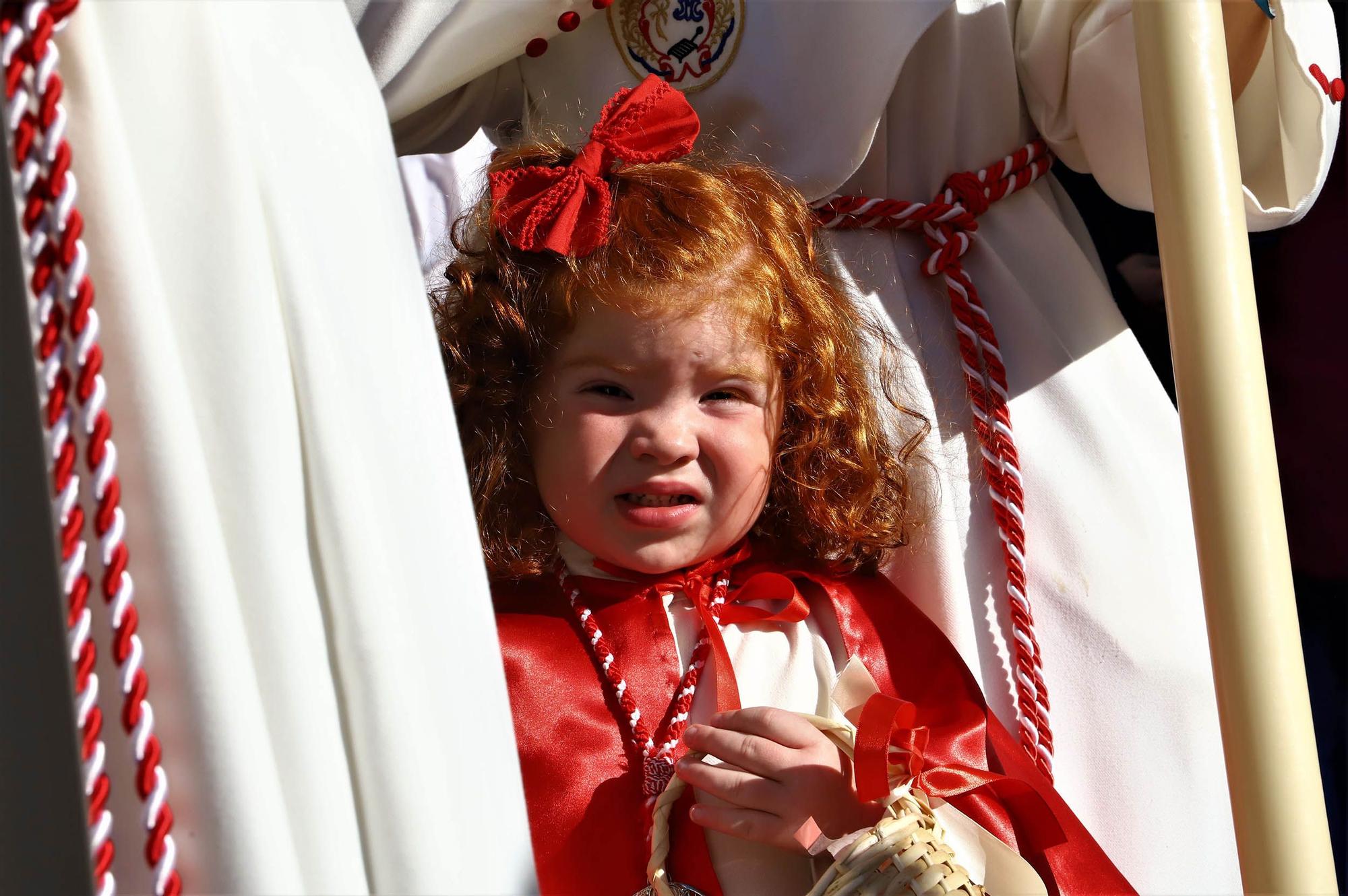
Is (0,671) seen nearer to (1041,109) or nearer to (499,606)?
(499,606)

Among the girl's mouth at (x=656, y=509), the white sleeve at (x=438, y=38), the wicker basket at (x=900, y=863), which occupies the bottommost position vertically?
the wicker basket at (x=900, y=863)

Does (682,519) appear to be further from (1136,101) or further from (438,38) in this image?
(1136,101)

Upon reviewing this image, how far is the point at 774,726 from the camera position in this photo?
0.97 m

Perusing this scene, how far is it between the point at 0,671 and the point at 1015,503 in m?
0.84

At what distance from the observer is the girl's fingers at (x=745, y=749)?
3.16 ft

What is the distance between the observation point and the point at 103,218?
593 millimetres

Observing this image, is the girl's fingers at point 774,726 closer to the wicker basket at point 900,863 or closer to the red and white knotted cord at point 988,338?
the wicker basket at point 900,863

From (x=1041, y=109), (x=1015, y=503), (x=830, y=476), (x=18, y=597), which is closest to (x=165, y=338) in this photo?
(x=18, y=597)

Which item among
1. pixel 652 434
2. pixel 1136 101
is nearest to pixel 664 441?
pixel 652 434

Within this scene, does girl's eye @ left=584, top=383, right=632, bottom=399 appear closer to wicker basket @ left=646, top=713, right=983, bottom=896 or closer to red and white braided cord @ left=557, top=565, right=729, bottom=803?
red and white braided cord @ left=557, top=565, right=729, bottom=803

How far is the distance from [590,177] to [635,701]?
44 centimetres

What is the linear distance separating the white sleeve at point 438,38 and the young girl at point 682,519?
0.30 feet

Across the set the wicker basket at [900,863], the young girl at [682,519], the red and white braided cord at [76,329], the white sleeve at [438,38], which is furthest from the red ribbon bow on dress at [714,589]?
the red and white braided cord at [76,329]

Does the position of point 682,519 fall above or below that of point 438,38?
below
